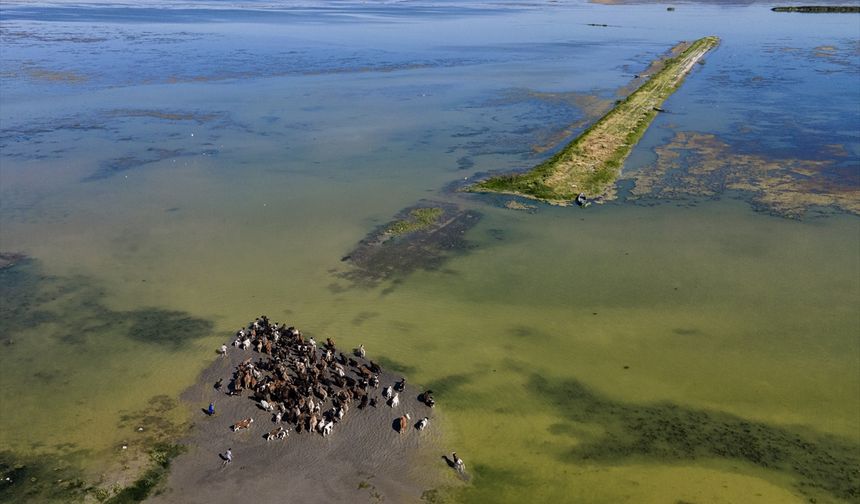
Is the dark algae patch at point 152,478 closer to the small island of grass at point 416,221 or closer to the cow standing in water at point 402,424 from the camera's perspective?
the cow standing in water at point 402,424

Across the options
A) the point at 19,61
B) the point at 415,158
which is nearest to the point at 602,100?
the point at 415,158

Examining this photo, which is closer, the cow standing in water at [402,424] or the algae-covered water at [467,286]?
the algae-covered water at [467,286]

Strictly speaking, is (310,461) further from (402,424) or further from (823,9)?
(823,9)

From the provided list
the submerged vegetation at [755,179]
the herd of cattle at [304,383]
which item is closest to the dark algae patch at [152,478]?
the herd of cattle at [304,383]

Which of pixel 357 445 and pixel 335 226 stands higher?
pixel 335 226

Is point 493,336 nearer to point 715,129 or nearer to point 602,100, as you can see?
point 715,129

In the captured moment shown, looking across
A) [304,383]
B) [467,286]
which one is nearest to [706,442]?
[467,286]

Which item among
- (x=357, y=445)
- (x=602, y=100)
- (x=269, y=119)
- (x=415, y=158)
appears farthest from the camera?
(x=602, y=100)
